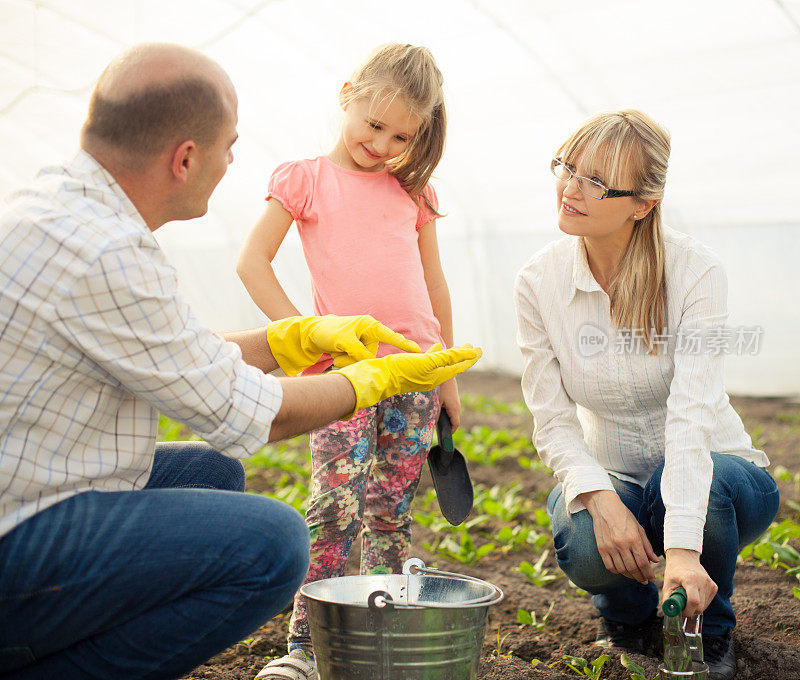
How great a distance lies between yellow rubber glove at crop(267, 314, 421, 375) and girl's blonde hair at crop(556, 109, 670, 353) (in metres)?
0.60

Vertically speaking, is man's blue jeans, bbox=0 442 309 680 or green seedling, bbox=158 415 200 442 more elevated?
man's blue jeans, bbox=0 442 309 680

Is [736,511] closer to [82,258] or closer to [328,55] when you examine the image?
[82,258]

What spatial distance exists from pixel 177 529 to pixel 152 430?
0.19 meters

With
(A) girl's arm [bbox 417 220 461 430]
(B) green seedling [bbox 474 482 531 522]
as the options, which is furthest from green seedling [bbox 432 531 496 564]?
(A) girl's arm [bbox 417 220 461 430]

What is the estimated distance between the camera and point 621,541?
184cm

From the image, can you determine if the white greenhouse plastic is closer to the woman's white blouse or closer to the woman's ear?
the woman's ear

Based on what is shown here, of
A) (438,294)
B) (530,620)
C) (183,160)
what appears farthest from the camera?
(438,294)

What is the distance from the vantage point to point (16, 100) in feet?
20.7

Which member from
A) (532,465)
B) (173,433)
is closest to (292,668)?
(532,465)

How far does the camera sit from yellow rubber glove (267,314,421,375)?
69.8 inches

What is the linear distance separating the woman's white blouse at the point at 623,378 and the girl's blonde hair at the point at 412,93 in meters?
0.41

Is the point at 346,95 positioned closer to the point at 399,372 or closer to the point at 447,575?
the point at 399,372

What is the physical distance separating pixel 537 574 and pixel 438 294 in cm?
99

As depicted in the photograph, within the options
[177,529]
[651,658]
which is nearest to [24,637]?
[177,529]
